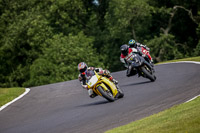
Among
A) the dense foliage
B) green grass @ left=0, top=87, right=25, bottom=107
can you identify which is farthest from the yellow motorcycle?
the dense foliage

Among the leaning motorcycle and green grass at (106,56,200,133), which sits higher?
the leaning motorcycle

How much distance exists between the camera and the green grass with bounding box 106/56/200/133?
7.32 m

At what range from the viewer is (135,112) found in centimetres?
1138

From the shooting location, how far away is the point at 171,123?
8117 millimetres

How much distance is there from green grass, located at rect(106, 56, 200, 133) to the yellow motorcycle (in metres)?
3.59

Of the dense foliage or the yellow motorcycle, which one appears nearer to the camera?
the yellow motorcycle

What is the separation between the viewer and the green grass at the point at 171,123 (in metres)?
7.32

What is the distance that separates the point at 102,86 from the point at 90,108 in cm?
83

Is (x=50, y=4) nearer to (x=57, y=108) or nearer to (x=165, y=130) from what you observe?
(x=57, y=108)

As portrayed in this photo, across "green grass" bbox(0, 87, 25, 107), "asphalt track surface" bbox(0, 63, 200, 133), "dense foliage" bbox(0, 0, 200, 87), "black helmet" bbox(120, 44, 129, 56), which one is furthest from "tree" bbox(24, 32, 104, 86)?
"black helmet" bbox(120, 44, 129, 56)

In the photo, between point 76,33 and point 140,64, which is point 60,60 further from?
point 140,64

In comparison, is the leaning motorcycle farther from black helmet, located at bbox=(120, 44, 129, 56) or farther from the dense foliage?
the dense foliage

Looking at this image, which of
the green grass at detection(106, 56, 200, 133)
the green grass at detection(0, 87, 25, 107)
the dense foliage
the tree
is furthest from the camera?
the dense foliage

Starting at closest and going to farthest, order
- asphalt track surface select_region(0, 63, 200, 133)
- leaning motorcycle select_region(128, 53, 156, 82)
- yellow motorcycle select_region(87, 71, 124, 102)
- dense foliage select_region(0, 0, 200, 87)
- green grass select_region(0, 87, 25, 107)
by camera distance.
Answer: asphalt track surface select_region(0, 63, 200, 133), yellow motorcycle select_region(87, 71, 124, 102), leaning motorcycle select_region(128, 53, 156, 82), green grass select_region(0, 87, 25, 107), dense foliage select_region(0, 0, 200, 87)
